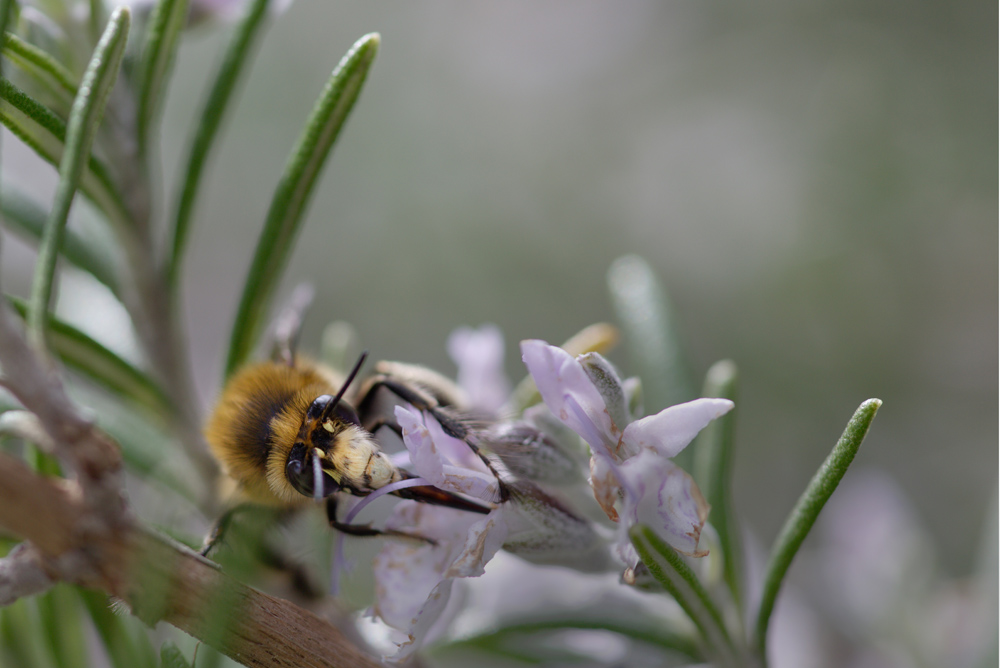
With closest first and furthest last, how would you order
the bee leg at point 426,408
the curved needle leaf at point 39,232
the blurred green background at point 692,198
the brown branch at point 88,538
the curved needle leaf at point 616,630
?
the brown branch at point 88,538 < the bee leg at point 426,408 < the curved needle leaf at point 616,630 < the curved needle leaf at point 39,232 < the blurred green background at point 692,198

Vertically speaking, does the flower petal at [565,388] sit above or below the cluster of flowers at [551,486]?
above

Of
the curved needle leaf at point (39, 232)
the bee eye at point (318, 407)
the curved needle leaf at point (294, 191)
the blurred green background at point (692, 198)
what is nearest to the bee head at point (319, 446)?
the bee eye at point (318, 407)

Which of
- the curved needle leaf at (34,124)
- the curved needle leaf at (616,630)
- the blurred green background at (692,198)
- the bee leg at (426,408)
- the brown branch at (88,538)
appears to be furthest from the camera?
the blurred green background at (692,198)

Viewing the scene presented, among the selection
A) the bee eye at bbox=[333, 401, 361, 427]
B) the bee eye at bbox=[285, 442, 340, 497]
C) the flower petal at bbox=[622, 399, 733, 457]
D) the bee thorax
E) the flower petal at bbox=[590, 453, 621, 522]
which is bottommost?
the bee eye at bbox=[285, 442, 340, 497]

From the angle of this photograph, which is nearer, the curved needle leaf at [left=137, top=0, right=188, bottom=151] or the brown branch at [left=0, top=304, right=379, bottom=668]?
the brown branch at [left=0, top=304, right=379, bottom=668]

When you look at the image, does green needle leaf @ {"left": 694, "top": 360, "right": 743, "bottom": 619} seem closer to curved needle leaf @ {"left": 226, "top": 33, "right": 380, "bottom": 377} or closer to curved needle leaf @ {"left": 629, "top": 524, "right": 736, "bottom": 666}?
curved needle leaf @ {"left": 629, "top": 524, "right": 736, "bottom": 666}

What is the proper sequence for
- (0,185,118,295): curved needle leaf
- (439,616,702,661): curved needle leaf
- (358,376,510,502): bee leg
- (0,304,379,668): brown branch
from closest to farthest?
(0,304,379,668): brown branch
(358,376,510,502): bee leg
(439,616,702,661): curved needle leaf
(0,185,118,295): curved needle leaf

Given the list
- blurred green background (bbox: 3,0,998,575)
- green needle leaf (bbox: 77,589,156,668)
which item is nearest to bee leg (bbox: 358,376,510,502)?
green needle leaf (bbox: 77,589,156,668)

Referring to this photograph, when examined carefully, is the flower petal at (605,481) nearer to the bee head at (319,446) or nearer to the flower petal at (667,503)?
the flower petal at (667,503)
